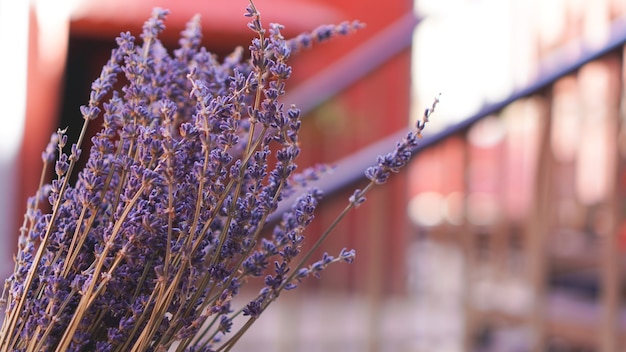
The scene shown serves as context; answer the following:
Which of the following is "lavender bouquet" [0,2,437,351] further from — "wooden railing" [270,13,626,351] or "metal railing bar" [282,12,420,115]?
"metal railing bar" [282,12,420,115]

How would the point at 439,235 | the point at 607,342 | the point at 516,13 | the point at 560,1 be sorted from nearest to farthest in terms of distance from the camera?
1. the point at 607,342
2. the point at 516,13
3. the point at 560,1
4. the point at 439,235

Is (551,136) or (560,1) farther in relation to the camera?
(560,1)

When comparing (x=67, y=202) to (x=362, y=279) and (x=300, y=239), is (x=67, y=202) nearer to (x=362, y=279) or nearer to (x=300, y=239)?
(x=300, y=239)

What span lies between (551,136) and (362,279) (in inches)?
144

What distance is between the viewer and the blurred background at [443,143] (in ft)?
7.40

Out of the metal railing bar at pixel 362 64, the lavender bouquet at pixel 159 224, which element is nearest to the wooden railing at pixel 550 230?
the metal railing bar at pixel 362 64

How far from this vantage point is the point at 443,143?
229 centimetres

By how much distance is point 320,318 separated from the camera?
15.1 ft

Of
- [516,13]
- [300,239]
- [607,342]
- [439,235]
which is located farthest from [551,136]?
[439,235]

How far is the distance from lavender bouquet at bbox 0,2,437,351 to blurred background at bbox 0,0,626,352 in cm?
139

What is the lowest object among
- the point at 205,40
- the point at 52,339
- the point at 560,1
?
the point at 52,339

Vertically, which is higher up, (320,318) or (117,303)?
(320,318)

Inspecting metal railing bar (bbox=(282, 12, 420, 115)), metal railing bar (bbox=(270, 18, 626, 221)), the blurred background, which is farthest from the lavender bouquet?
metal railing bar (bbox=(282, 12, 420, 115))

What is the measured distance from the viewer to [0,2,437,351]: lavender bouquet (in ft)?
2.28
